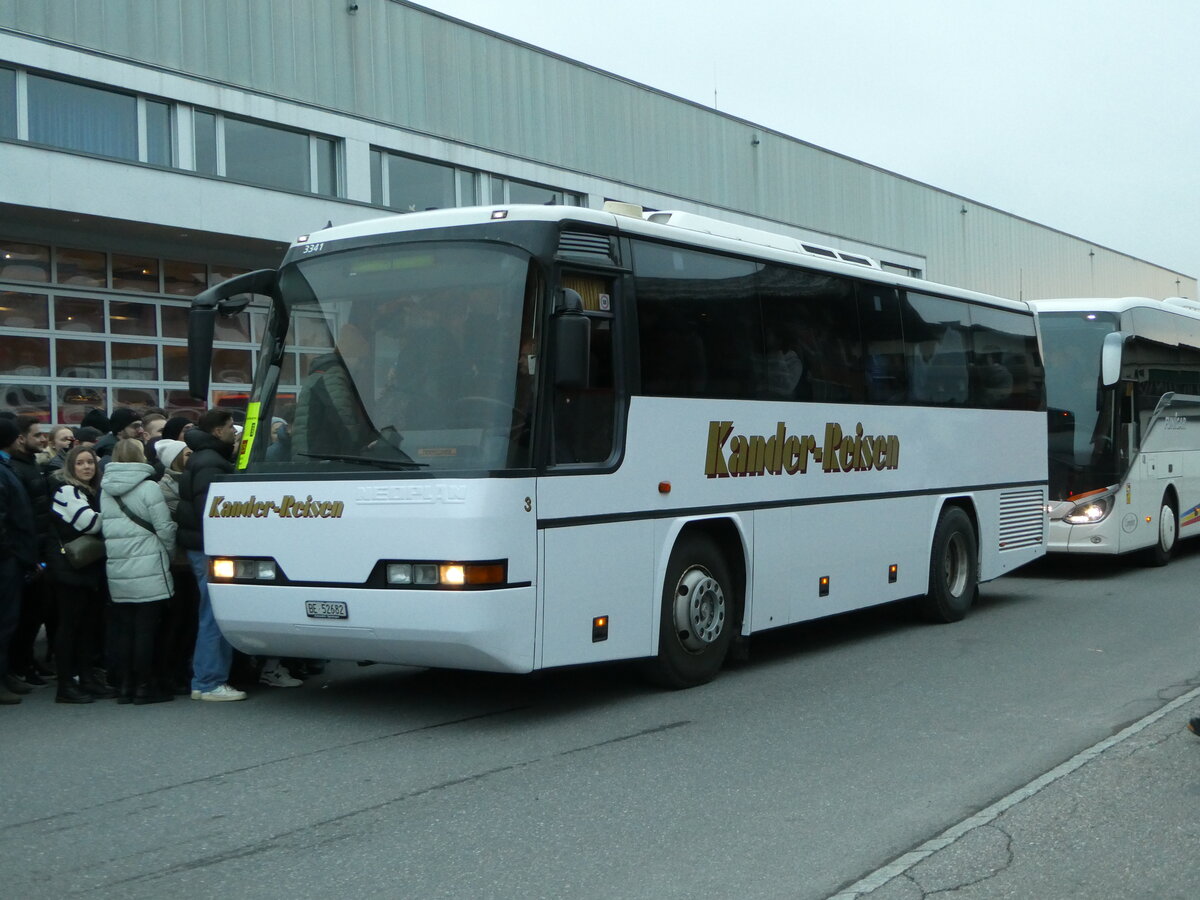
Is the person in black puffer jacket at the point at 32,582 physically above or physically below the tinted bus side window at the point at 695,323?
below

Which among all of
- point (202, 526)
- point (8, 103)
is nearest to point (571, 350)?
point (202, 526)

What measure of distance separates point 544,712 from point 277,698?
76.3 inches

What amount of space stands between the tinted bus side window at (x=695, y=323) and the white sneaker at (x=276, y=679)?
3.36 m

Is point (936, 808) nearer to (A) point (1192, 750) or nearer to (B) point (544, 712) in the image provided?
(A) point (1192, 750)

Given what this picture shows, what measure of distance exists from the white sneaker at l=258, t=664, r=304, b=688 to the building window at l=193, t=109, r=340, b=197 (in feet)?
42.0

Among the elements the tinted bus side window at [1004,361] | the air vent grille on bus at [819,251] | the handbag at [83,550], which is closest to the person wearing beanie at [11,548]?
the handbag at [83,550]

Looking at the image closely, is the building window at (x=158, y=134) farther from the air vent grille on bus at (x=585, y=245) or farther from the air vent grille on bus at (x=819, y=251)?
the air vent grille on bus at (x=585, y=245)

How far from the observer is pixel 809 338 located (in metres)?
10.2

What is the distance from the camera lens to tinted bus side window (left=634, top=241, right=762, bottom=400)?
8469mm

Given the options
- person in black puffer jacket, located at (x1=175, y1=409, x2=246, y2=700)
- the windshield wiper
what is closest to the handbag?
person in black puffer jacket, located at (x1=175, y1=409, x2=246, y2=700)

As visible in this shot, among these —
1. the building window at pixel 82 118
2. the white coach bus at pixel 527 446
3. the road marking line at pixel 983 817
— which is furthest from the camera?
the building window at pixel 82 118

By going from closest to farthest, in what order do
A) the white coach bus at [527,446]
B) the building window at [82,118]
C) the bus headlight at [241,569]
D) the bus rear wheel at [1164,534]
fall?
the white coach bus at [527,446], the bus headlight at [241,569], the bus rear wheel at [1164,534], the building window at [82,118]

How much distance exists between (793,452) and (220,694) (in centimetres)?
436

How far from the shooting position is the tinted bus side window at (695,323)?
8469mm
